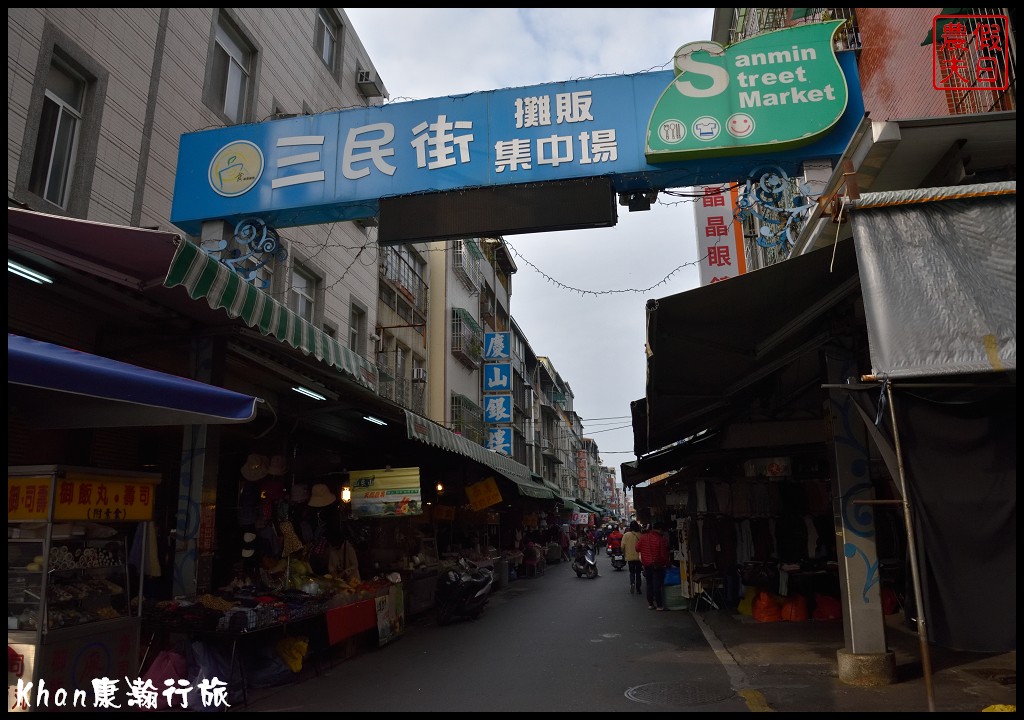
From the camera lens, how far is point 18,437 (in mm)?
7383

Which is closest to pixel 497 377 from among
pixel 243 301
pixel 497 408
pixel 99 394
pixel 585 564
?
pixel 497 408

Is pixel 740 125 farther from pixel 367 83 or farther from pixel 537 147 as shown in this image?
pixel 367 83

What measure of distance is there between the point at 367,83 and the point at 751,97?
13.2m

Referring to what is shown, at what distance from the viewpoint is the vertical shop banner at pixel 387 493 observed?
11133mm

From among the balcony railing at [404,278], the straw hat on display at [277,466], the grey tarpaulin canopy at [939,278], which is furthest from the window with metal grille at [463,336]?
the grey tarpaulin canopy at [939,278]

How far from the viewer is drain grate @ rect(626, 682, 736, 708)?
7162 millimetres

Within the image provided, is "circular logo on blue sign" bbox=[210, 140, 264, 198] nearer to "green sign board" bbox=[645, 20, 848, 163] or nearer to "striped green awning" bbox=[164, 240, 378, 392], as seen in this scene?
"striped green awning" bbox=[164, 240, 378, 392]

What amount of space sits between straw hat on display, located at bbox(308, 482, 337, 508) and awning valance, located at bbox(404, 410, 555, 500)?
165cm

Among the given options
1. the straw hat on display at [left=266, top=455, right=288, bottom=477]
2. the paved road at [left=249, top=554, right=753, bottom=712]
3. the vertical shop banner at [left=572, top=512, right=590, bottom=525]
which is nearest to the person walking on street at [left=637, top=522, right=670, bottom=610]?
the paved road at [left=249, top=554, right=753, bottom=712]

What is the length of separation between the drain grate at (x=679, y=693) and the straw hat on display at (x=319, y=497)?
5.80 meters

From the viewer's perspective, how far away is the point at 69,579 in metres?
6.22

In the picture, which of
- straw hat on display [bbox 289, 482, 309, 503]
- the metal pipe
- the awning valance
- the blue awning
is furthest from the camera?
the awning valance

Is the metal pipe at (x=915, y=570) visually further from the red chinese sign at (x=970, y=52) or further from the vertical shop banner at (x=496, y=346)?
the vertical shop banner at (x=496, y=346)

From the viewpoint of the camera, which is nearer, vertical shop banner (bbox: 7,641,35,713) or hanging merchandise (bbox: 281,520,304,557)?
vertical shop banner (bbox: 7,641,35,713)
